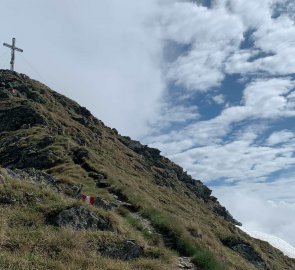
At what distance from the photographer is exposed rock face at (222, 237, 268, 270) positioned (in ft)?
119

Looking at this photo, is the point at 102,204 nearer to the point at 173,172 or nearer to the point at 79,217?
the point at 79,217

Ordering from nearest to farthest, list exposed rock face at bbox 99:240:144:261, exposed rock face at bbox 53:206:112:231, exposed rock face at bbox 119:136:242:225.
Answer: exposed rock face at bbox 99:240:144:261, exposed rock face at bbox 53:206:112:231, exposed rock face at bbox 119:136:242:225

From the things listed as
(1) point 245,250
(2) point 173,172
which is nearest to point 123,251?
(1) point 245,250

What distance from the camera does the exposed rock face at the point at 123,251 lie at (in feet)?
54.0

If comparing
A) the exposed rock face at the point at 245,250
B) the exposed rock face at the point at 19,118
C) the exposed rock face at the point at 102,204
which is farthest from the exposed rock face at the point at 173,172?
the exposed rock face at the point at 102,204

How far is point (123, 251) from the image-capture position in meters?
16.8

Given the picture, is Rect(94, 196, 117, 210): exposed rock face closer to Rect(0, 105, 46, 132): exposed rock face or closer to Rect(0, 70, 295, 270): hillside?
Rect(0, 70, 295, 270): hillside

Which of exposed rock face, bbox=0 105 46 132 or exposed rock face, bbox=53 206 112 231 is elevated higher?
exposed rock face, bbox=0 105 46 132

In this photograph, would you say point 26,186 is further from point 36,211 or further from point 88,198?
point 88,198

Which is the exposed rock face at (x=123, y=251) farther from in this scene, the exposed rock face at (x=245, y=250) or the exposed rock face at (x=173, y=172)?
the exposed rock face at (x=173, y=172)

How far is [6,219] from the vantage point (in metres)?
17.3

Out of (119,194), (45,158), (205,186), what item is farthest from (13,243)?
(205,186)

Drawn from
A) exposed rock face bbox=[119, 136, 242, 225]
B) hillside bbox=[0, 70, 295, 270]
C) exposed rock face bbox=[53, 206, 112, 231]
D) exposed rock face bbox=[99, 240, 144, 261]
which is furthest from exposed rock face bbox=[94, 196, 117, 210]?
exposed rock face bbox=[119, 136, 242, 225]

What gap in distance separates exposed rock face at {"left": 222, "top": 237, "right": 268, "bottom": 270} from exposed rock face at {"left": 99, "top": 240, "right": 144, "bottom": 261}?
20.2 m
